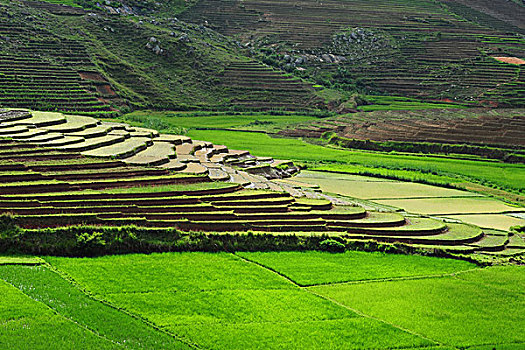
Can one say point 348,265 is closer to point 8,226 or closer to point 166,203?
point 166,203

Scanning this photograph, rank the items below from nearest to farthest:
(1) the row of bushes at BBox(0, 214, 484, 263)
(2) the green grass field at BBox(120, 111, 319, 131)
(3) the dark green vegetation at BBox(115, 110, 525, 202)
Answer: (1) the row of bushes at BBox(0, 214, 484, 263)
(3) the dark green vegetation at BBox(115, 110, 525, 202)
(2) the green grass field at BBox(120, 111, 319, 131)

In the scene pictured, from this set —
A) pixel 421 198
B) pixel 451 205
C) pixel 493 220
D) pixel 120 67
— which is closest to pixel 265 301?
pixel 493 220

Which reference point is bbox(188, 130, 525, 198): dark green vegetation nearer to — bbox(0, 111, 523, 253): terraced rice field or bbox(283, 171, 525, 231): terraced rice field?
bbox(283, 171, 525, 231): terraced rice field

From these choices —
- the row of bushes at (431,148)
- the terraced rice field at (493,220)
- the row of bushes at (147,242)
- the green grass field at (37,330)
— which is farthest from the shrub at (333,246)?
the row of bushes at (431,148)

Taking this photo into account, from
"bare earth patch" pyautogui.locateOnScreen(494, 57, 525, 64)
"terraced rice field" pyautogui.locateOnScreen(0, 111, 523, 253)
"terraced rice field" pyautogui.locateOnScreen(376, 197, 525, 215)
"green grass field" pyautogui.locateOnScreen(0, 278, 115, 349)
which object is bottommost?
"green grass field" pyautogui.locateOnScreen(0, 278, 115, 349)

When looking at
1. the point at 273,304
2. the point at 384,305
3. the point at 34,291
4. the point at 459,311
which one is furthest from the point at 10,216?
the point at 459,311

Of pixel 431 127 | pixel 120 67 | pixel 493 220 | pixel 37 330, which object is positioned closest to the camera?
Result: pixel 37 330

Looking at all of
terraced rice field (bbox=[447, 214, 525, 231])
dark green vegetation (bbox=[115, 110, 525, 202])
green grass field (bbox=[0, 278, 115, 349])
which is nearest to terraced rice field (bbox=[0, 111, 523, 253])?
terraced rice field (bbox=[447, 214, 525, 231])

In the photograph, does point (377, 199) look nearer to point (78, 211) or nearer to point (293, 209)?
point (293, 209)

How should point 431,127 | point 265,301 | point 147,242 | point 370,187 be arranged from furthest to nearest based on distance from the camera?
point 431,127 < point 370,187 < point 147,242 < point 265,301
